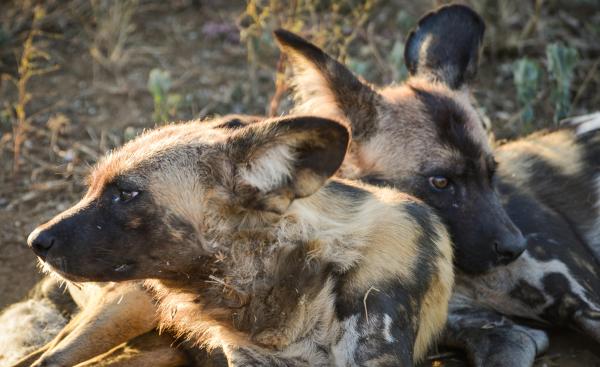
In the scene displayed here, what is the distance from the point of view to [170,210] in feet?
9.23

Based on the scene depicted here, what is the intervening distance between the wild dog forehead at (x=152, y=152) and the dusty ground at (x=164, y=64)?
1.72 metres

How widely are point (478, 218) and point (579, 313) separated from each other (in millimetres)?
493

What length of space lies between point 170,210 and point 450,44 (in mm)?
1810

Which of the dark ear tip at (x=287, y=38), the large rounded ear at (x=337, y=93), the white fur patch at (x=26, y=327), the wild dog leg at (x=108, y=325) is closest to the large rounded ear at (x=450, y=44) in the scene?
the large rounded ear at (x=337, y=93)

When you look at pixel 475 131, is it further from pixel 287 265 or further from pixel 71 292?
pixel 71 292

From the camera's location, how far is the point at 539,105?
5484 millimetres

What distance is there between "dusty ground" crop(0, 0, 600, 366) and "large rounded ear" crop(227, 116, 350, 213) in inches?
82.9

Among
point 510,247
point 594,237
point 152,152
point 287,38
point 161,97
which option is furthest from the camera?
point 161,97

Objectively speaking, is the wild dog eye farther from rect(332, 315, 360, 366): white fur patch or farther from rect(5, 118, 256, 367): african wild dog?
rect(332, 315, 360, 366): white fur patch

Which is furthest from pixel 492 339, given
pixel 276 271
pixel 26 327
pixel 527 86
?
pixel 527 86

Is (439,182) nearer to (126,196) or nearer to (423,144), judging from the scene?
(423,144)

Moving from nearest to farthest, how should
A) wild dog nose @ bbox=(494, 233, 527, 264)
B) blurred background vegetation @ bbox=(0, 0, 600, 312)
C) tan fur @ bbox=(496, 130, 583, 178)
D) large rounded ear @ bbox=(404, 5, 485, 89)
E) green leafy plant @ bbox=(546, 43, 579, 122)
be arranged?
wild dog nose @ bbox=(494, 233, 527, 264)
tan fur @ bbox=(496, 130, 583, 178)
large rounded ear @ bbox=(404, 5, 485, 89)
blurred background vegetation @ bbox=(0, 0, 600, 312)
green leafy plant @ bbox=(546, 43, 579, 122)

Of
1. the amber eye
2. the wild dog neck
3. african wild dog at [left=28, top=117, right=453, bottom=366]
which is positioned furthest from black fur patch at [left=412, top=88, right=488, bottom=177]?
the wild dog neck

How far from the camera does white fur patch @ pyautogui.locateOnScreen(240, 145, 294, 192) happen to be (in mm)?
2656
